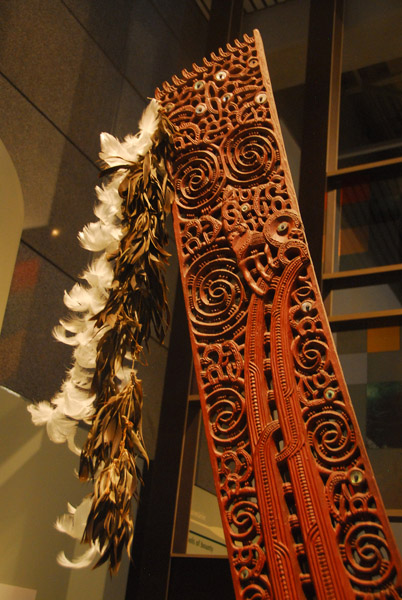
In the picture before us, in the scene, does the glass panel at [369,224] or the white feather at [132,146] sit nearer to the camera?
the white feather at [132,146]

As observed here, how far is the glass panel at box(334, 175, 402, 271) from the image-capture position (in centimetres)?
355

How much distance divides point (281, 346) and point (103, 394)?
635 mm

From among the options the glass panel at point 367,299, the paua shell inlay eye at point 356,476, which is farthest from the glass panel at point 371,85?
the paua shell inlay eye at point 356,476

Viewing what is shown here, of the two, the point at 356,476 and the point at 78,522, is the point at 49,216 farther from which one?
the point at 356,476

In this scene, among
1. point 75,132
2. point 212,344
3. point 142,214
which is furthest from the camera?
point 75,132

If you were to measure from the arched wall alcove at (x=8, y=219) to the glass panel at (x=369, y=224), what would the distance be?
1701 mm

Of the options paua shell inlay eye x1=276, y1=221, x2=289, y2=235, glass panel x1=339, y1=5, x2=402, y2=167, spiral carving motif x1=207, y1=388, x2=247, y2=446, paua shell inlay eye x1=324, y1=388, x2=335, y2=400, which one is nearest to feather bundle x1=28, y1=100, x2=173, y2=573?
Answer: spiral carving motif x1=207, y1=388, x2=247, y2=446

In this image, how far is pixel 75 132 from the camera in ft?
12.0

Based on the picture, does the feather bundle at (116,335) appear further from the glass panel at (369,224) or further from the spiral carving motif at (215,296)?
the glass panel at (369,224)

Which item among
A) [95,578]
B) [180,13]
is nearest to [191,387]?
[95,578]

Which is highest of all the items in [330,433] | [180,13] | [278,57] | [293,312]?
[180,13]

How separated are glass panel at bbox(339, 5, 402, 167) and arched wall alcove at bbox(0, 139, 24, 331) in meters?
1.96

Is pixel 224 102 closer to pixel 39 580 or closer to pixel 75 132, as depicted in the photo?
pixel 75 132

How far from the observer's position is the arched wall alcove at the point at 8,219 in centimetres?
280
